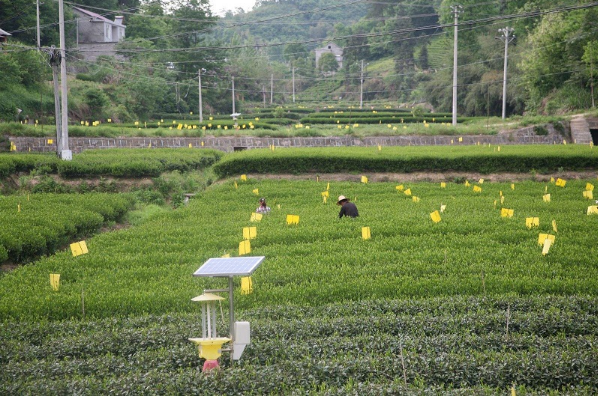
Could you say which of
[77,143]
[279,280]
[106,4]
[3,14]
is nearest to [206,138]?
[77,143]

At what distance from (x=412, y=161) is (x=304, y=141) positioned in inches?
485

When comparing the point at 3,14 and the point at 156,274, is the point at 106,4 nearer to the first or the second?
the point at 3,14

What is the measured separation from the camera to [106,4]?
7256 centimetres

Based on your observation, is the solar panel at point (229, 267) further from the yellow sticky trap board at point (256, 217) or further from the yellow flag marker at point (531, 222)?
the yellow sticky trap board at point (256, 217)

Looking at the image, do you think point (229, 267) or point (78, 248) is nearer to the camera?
point (229, 267)

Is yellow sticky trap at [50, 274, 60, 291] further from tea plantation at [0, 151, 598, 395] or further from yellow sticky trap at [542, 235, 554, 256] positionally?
yellow sticky trap at [542, 235, 554, 256]

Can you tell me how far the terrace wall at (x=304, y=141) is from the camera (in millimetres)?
37938

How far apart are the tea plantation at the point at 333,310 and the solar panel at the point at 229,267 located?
4.05 feet

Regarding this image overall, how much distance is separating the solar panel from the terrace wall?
30694mm

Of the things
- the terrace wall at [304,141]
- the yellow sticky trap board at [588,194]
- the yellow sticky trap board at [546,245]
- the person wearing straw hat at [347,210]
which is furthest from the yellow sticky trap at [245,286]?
the terrace wall at [304,141]

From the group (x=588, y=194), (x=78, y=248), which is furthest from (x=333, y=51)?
(x=78, y=248)

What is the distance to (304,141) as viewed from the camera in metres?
38.8

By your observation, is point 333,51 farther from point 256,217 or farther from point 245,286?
point 245,286

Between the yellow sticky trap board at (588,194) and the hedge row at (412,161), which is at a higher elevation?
the hedge row at (412,161)
